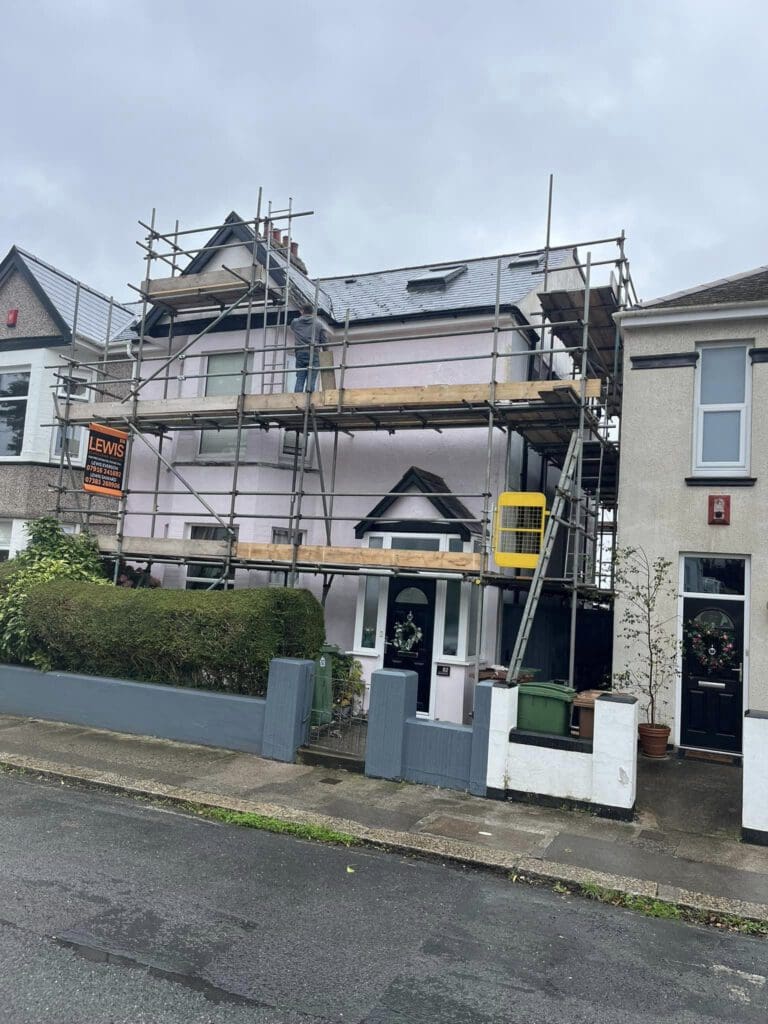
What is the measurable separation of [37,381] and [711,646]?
46.4 feet

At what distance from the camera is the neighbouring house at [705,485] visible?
1077 cm

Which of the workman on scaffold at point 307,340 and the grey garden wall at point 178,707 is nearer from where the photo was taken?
the grey garden wall at point 178,707

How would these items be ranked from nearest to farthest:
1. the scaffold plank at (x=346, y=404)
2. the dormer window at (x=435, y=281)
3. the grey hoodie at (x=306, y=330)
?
the scaffold plank at (x=346, y=404) → the grey hoodie at (x=306, y=330) → the dormer window at (x=435, y=281)

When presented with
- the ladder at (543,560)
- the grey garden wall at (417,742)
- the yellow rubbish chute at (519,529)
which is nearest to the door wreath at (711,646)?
the ladder at (543,560)

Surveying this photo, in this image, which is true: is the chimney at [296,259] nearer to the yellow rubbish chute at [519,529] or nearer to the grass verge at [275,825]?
the yellow rubbish chute at [519,529]

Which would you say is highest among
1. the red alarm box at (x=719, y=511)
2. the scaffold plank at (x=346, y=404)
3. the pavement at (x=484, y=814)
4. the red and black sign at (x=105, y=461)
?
the scaffold plank at (x=346, y=404)

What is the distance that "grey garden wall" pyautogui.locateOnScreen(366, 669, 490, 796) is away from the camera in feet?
28.6

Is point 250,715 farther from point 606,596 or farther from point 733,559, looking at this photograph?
point 733,559

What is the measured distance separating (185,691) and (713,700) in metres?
7.20

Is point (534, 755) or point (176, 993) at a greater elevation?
point (534, 755)

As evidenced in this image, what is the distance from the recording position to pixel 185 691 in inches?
427

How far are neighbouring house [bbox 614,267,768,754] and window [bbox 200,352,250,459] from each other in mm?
7279

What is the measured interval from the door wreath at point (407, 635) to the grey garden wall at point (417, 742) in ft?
11.8

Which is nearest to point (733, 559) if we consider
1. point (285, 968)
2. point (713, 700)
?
point (713, 700)
